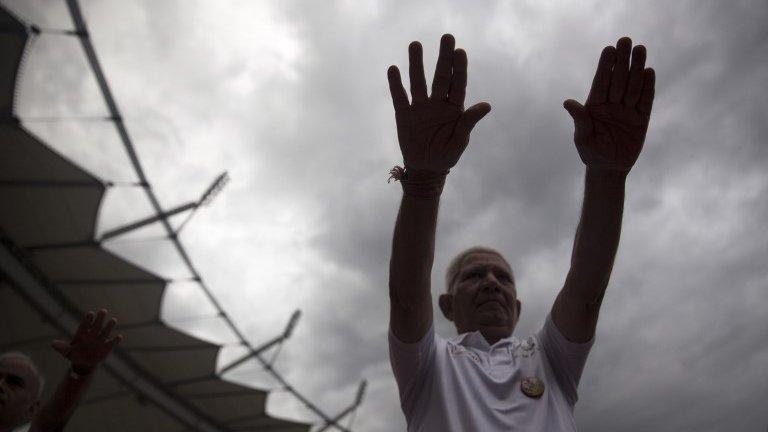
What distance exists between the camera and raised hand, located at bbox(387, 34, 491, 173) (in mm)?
2012

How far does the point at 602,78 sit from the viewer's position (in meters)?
2.13

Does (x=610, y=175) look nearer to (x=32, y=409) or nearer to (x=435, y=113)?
(x=435, y=113)

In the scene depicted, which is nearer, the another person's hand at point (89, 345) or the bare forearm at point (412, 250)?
the bare forearm at point (412, 250)

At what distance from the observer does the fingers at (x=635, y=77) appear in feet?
6.88

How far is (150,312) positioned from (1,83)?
27.1ft

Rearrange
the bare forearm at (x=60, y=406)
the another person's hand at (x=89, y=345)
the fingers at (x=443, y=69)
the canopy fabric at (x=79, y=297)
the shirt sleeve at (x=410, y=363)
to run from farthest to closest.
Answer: the canopy fabric at (x=79, y=297) → the another person's hand at (x=89, y=345) → the bare forearm at (x=60, y=406) → the shirt sleeve at (x=410, y=363) → the fingers at (x=443, y=69)

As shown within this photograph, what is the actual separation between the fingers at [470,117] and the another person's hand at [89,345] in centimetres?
334

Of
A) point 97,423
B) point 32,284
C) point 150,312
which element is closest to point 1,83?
point 32,284

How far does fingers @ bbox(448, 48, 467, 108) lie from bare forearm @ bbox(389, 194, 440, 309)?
0.45 meters

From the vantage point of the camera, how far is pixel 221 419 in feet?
69.8

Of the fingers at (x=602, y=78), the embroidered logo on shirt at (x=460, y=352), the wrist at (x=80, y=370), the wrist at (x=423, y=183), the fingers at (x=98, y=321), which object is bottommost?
the embroidered logo on shirt at (x=460, y=352)

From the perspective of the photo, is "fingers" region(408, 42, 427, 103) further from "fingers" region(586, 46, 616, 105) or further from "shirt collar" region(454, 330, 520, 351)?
"shirt collar" region(454, 330, 520, 351)

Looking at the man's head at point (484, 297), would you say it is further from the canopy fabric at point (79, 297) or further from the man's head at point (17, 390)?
the canopy fabric at point (79, 297)

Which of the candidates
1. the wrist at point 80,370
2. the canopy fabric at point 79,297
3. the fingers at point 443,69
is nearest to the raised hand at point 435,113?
the fingers at point 443,69
